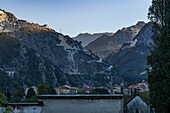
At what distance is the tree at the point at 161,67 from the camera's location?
21953 millimetres

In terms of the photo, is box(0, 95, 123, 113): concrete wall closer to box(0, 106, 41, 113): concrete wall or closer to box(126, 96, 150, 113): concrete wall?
Answer: box(0, 106, 41, 113): concrete wall

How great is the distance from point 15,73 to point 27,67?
13630mm

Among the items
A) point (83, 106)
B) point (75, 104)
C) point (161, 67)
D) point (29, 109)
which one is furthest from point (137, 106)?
point (29, 109)

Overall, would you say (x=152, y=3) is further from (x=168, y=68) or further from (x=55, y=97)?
(x=55, y=97)

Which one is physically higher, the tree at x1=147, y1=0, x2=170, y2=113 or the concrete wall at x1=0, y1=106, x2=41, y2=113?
the tree at x1=147, y1=0, x2=170, y2=113

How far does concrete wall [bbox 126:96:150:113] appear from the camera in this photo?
2694 cm

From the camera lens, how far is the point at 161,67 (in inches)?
909

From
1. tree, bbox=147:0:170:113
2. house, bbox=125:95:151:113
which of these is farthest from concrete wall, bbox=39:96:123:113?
house, bbox=125:95:151:113

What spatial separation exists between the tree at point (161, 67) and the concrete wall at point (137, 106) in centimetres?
345

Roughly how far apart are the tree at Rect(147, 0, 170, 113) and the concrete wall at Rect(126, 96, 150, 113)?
11.3 ft

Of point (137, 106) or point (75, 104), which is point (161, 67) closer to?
point (137, 106)

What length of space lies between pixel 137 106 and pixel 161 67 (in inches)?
233

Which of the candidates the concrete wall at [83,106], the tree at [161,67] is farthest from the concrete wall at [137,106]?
the concrete wall at [83,106]

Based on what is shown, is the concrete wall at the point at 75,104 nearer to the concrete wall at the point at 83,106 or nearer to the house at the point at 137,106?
the concrete wall at the point at 83,106
